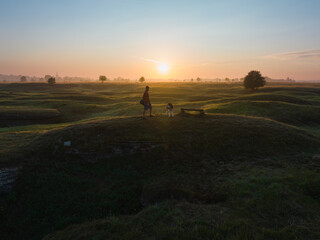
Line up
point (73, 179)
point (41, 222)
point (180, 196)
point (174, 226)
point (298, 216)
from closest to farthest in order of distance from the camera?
1. point (174, 226)
2. point (298, 216)
3. point (41, 222)
4. point (180, 196)
5. point (73, 179)

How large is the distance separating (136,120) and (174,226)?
13.6 metres

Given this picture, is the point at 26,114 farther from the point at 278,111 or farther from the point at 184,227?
the point at 278,111

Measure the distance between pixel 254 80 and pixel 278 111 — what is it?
165 ft

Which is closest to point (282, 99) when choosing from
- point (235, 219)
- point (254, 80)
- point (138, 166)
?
point (254, 80)

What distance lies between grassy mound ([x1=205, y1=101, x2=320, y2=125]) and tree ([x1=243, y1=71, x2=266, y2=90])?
45539 millimetres

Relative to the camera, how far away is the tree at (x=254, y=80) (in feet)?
269

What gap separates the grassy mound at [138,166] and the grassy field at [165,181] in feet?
0.21

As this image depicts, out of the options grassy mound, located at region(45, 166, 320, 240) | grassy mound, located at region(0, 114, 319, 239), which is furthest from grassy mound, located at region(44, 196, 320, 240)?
grassy mound, located at region(0, 114, 319, 239)

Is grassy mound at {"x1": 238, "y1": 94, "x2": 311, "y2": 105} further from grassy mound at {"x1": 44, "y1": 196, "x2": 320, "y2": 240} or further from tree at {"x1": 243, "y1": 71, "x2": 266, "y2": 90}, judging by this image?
grassy mound at {"x1": 44, "y1": 196, "x2": 320, "y2": 240}

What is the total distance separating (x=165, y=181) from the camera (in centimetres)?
1261

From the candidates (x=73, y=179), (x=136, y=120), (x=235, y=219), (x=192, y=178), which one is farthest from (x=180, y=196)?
(x=136, y=120)

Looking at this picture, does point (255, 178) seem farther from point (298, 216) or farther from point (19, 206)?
point (19, 206)

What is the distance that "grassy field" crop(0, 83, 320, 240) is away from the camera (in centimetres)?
860

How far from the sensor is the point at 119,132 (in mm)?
18125
